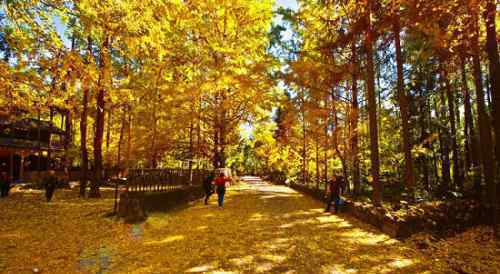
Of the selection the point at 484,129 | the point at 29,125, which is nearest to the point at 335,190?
the point at 484,129

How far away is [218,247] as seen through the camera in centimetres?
677

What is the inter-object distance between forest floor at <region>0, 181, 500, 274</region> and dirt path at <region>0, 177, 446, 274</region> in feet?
0.06

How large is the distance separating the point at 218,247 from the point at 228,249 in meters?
0.29

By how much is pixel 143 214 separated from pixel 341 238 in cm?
612

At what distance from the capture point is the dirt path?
18.0 feet

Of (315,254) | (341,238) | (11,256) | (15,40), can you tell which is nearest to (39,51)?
(15,40)

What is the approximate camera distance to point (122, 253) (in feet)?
20.6

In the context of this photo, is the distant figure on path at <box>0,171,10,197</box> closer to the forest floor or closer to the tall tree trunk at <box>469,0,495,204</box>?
the forest floor

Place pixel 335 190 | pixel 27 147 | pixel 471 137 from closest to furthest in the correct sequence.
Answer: pixel 335 190 < pixel 471 137 < pixel 27 147

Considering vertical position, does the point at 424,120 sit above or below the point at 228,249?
above

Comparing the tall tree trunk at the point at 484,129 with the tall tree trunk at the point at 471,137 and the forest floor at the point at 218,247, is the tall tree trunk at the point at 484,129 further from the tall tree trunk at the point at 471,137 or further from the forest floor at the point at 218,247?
the forest floor at the point at 218,247

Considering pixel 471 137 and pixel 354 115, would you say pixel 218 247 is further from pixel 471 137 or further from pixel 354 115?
pixel 471 137

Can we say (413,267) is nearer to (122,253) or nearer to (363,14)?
(122,253)

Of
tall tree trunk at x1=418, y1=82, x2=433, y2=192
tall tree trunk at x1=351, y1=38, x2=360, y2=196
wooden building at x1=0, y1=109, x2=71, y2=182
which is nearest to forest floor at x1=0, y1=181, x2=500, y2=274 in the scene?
tall tree trunk at x1=351, y1=38, x2=360, y2=196
